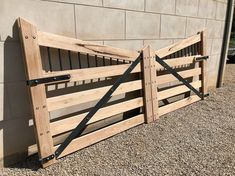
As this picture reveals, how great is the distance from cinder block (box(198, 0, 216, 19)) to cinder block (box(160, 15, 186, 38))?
0.54 meters

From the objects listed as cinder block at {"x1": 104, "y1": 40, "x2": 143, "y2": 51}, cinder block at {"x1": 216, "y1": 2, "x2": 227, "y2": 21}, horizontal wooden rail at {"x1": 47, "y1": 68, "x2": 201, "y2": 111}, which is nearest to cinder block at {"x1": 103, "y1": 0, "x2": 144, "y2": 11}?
cinder block at {"x1": 104, "y1": 40, "x2": 143, "y2": 51}

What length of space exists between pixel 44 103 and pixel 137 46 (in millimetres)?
1553

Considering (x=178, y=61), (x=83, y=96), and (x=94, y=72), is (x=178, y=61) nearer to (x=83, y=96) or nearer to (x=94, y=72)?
(x=94, y=72)

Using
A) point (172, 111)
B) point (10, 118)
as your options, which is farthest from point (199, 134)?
point (10, 118)

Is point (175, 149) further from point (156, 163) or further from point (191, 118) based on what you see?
point (191, 118)

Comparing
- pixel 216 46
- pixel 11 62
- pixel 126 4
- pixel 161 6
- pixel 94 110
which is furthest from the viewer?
pixel 216 46

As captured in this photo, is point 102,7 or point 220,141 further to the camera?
point 220,141

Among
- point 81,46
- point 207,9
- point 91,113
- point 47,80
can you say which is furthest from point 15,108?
point 207,9

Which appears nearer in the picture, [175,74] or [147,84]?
[147,84]

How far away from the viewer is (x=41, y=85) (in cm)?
198

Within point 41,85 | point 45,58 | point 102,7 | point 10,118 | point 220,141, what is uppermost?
point 102,7

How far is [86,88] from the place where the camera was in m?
2.57

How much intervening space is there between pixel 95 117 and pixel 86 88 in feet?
1.24

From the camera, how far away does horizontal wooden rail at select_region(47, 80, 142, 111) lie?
6.95ft
